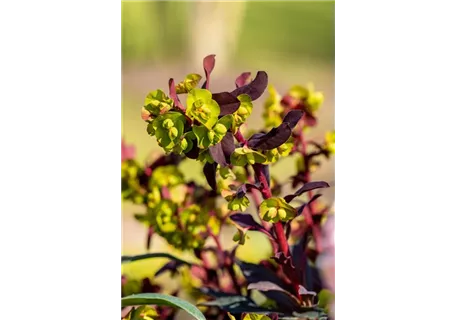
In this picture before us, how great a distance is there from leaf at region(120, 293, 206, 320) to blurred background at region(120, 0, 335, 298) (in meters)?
0.36

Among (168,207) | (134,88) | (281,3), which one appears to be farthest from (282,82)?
(168,207)

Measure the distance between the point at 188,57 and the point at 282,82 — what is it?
0.19m

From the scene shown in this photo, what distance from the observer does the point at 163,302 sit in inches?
26.0

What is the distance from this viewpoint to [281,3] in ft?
3.54

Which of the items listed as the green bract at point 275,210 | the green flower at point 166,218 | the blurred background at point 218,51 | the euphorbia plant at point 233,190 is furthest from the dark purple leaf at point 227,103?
the blurred background at point 218,51

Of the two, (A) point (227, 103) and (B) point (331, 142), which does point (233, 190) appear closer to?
(A) point (227, 103)

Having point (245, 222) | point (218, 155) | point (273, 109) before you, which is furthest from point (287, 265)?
point (273, 109)

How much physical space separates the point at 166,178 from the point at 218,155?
232 mm

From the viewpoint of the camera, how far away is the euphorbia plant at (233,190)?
65 cm

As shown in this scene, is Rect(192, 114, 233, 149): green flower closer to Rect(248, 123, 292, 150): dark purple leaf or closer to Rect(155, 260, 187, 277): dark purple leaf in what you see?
Rect(248, 123, 292, 150): dark purple leaf

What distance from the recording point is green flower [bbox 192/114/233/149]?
0.64 metres

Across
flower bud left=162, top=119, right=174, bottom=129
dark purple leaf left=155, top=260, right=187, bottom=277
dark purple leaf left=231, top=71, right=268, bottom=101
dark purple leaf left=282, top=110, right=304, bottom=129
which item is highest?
dark purple leaf left=231, top=71, right=268, bottom=101

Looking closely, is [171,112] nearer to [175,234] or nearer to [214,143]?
[214,143]

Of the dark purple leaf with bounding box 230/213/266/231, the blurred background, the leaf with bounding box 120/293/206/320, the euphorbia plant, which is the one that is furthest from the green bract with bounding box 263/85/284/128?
the leaf with bounding box 120/293/206/320
